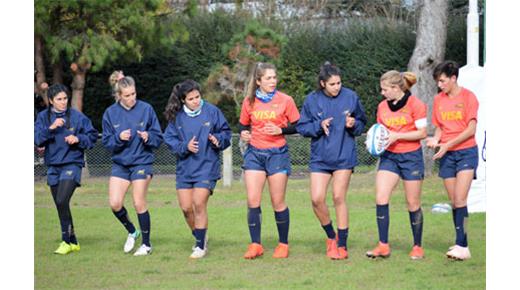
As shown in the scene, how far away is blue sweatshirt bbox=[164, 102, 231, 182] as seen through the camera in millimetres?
8477

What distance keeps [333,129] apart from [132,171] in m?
1.79

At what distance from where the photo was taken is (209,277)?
306 inches

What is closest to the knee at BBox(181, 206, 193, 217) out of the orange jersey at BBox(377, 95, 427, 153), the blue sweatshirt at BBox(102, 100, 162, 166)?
the blue sweatshirt at BBox(102, 100, 162, 166)

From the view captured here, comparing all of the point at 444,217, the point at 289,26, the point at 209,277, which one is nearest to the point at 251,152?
the point at 209,277

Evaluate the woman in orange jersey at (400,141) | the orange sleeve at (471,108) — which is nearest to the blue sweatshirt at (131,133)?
the woman in orange jersey at (400,141)

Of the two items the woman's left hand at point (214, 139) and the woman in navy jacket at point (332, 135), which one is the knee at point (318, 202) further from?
the woman's left hand at point (214, 139)

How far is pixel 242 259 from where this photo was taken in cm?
848

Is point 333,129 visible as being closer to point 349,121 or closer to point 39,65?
point 349,121

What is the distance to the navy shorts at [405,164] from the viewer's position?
816cm

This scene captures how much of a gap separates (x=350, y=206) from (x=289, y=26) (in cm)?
735

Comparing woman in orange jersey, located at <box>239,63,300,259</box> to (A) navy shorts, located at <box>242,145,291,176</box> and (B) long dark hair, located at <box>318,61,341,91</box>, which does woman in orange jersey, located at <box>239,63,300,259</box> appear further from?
(B) long dark hair, located at <box>318,61,341,91</box>

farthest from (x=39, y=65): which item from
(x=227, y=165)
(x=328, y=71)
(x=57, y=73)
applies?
(x=328, y=71)

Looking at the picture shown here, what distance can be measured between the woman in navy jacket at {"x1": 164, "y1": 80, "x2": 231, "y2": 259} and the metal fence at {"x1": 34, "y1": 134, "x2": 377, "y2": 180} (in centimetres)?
621
